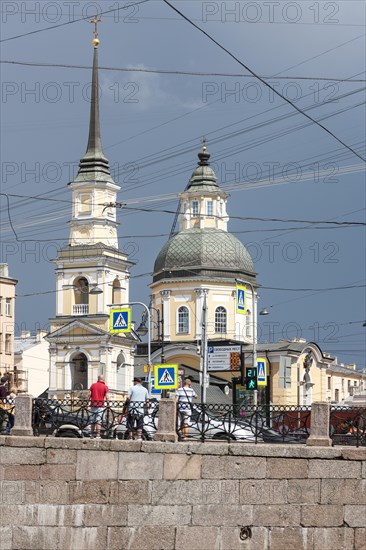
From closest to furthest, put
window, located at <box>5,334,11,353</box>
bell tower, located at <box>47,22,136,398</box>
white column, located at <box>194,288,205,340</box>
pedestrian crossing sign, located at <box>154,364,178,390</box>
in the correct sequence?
pedestrian crossing sign, located at <box>154,364,178,390</box>
bell tower, located at <box>47,22,136,398</box>
window, located at <box>5,334,11,353</box>
white column, located at <box>194,288,205,340</box>

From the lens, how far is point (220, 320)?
295 feet

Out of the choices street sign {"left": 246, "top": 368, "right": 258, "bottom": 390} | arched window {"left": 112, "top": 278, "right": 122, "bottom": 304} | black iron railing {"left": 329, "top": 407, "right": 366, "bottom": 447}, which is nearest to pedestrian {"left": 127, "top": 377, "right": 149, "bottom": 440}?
black iron railing {"left": 329, "top": 407, "right": 366, "bottom": 447}

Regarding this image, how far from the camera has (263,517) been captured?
80.2 feet

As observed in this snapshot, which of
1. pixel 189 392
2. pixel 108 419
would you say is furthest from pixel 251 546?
pixel 189 392

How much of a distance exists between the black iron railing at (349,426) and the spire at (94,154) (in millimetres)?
58150

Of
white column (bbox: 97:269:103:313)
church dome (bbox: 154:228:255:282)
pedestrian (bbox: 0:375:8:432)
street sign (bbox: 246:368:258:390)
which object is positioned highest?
church dome (bbox: 154:228:255:282)

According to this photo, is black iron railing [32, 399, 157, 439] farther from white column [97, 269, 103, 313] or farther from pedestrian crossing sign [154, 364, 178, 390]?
white column [97, 269, 103, 313]

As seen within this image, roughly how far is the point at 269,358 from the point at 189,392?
60.2 m

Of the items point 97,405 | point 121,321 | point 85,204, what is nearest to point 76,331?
point 85,204

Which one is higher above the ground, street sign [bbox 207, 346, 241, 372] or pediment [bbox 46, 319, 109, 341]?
pediment [bbox 46, 319, 109, 341]

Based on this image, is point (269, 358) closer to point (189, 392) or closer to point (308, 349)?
point (308, 349)

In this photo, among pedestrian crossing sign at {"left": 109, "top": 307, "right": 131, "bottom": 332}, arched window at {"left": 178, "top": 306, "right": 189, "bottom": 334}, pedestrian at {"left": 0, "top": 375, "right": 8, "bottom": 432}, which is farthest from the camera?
arched window at {"left": 178, "top": 306, "right": 189, "bottom": 334}

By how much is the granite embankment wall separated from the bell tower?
57809mm

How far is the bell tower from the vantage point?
8331 centimetres
